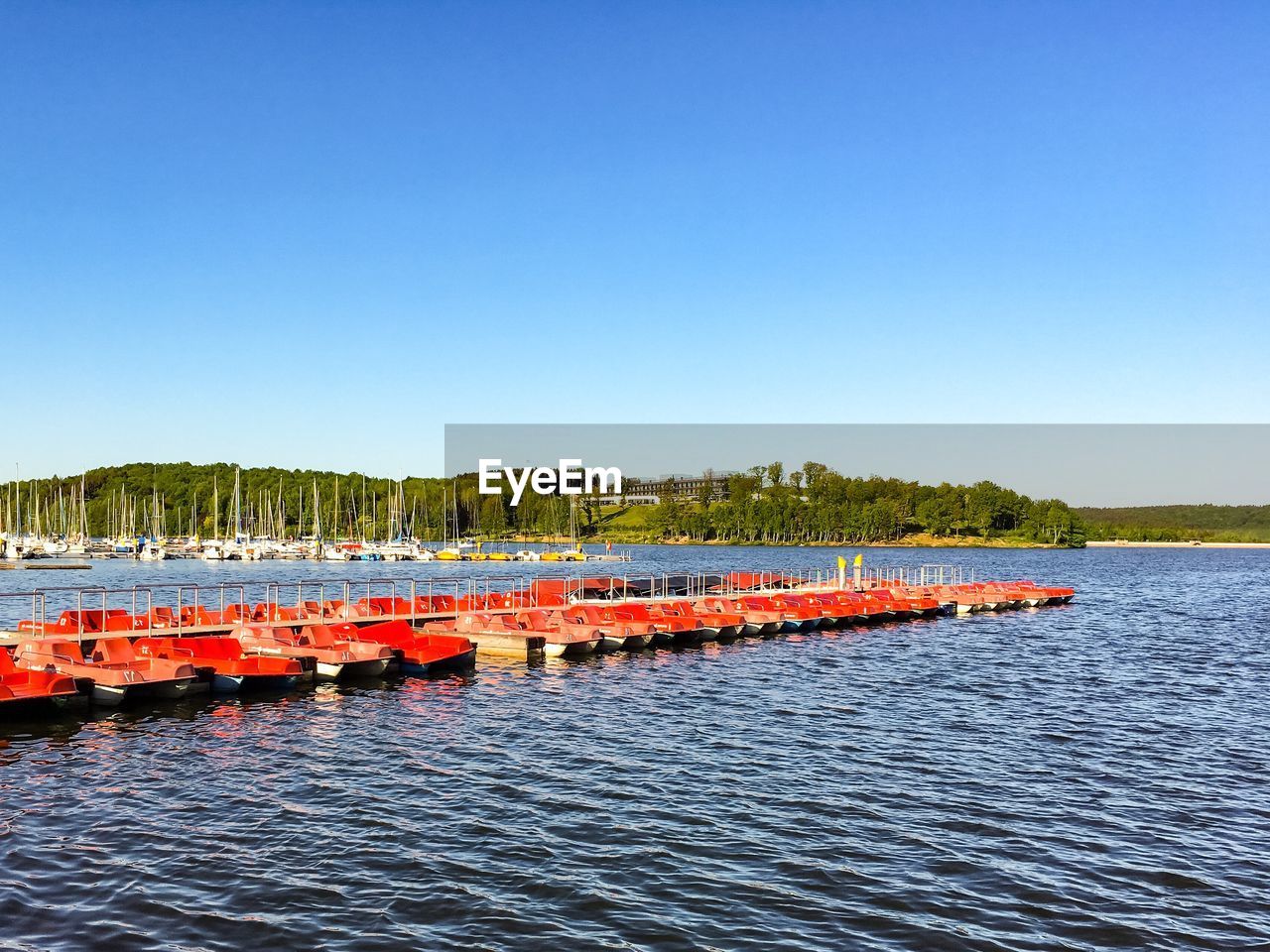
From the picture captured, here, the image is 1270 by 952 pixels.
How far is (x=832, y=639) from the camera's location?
5875 centimetres

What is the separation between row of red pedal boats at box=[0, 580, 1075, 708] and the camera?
111 ft

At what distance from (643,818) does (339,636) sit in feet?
80.0

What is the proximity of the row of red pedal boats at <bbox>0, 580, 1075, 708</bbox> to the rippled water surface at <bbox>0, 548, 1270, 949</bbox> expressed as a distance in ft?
4.38

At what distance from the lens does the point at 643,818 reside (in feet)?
71.1

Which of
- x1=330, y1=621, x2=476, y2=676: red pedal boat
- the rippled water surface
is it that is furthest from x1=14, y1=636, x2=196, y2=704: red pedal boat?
x1=330, y1=621, x2=476, y2=676: red pedal boat

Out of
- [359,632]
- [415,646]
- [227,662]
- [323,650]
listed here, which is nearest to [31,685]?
[227,662]

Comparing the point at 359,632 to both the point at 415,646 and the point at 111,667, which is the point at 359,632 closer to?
the point at 415,646

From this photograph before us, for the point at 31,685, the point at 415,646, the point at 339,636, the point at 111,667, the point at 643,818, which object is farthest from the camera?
the point at 339,636

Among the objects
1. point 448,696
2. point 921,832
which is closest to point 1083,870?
point 921,832

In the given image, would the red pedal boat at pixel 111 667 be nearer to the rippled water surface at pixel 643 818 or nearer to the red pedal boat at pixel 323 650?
the rippled water surface at pixel 643 818

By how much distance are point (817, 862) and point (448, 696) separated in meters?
20.5

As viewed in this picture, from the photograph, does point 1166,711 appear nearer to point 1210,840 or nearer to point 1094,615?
point 1210,840

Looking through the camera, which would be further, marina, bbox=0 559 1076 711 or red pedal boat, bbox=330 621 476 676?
red pedal boat, bbox=330 621 476 676

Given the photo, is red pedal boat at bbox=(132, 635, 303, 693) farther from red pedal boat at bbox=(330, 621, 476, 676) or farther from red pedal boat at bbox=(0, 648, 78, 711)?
red pedal boat at bbox=(330, 621, 476, 676)
